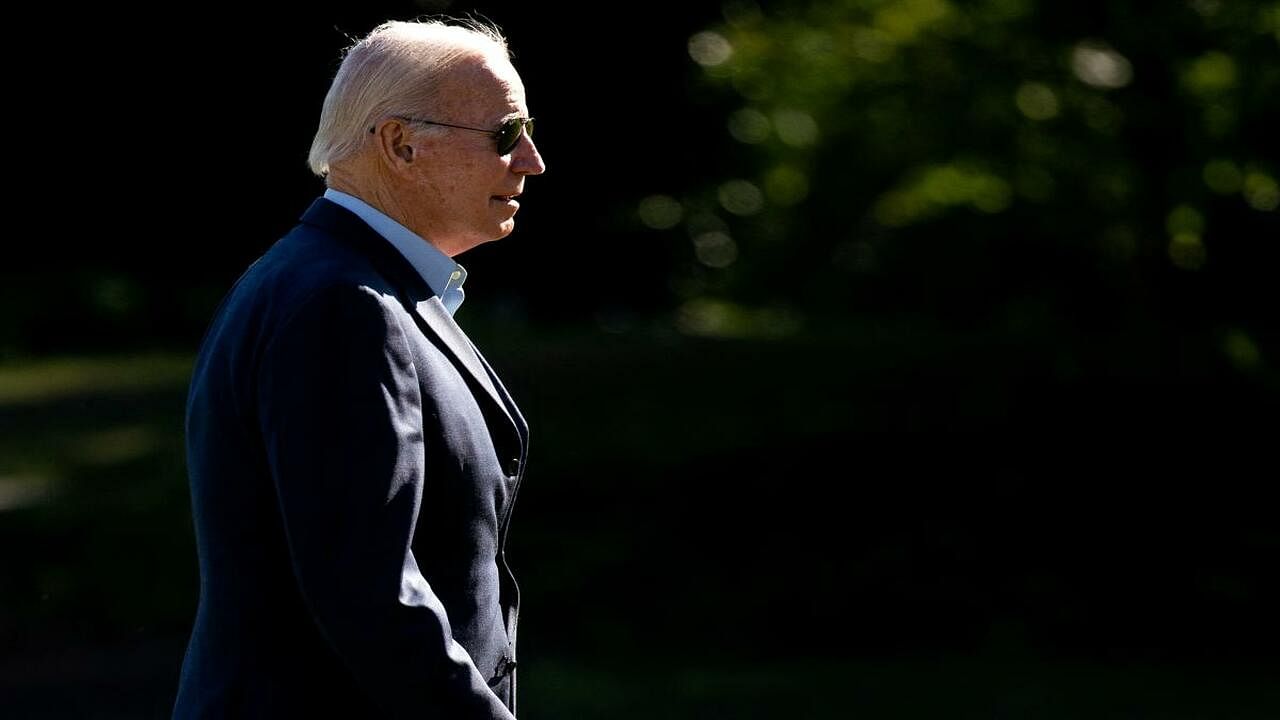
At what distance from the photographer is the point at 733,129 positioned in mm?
16672

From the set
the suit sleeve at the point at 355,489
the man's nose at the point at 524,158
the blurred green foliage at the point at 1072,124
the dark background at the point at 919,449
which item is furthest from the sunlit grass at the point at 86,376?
the suit sleeve at the point at 355,489

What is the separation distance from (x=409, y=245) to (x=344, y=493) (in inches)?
16.4

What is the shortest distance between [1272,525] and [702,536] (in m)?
3.14

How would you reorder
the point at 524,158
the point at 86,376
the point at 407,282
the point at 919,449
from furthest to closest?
the point at 86,376 < the point at 919,449 < the point at 524,158 < the point at 407,282

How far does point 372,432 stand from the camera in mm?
2133

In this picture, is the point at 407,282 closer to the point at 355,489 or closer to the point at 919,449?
the point at 355,489

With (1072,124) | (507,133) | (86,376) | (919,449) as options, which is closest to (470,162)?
(507,133)

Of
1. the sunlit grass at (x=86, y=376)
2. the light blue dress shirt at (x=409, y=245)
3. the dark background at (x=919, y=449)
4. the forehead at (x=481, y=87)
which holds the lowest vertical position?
the sunlit grass at (x=86, y=376)

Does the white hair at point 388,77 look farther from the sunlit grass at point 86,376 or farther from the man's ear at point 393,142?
the sunlit grass at point 86,376

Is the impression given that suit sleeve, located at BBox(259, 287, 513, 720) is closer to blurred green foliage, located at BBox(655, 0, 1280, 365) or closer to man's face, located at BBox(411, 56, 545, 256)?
man's face, located at BBox(411, 56, 545, 256)

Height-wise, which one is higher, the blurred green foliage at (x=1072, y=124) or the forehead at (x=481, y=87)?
the forehead at (x=481, y=87)

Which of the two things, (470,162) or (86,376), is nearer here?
(470,162)

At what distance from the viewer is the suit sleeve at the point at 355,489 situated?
213 centimetres

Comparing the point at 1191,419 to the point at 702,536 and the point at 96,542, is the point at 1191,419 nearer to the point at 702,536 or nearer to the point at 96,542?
the point at 702,536
